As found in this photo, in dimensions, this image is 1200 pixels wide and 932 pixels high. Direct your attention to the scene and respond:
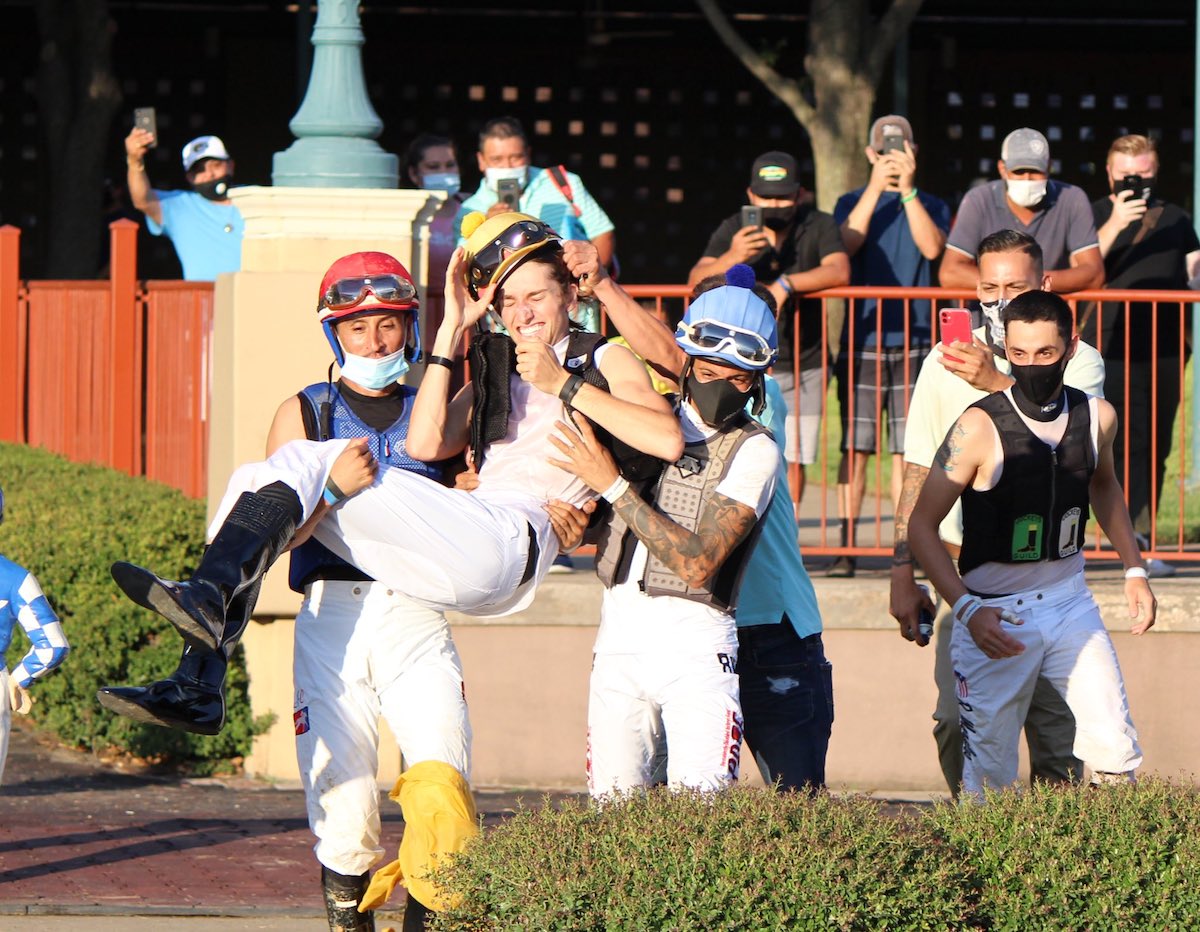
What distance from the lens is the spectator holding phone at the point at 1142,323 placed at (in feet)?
29.3

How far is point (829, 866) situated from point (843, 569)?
4435mm

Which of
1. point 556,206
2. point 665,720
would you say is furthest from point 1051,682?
point 556,206

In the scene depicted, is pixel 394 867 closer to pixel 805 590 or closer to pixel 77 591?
pixel 805 590

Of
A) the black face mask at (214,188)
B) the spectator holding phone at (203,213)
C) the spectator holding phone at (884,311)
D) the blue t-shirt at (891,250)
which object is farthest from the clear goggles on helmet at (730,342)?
the black face mask at (214,188)

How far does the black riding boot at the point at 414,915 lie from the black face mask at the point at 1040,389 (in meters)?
2.39

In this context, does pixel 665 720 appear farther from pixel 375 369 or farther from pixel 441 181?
pixel 441 181

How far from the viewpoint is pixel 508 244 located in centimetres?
547

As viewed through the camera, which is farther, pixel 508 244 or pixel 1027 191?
pixel 1027 191

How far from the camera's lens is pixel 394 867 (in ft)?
18.0

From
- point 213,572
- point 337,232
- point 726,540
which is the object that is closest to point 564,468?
point 726,540

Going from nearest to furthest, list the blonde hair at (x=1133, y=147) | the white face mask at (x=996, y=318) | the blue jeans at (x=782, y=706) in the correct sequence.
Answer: the blue jeans at (x=782, y=706)
the white face mask at (x=996, y=318)
the blonde hair at (x=1133, y=147)

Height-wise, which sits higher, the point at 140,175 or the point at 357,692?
the point at 140,175

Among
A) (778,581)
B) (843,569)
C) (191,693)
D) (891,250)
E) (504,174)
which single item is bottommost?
(191,693)

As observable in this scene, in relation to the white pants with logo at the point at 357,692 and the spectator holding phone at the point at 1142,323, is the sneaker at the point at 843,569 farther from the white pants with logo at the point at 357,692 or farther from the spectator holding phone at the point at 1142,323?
the white pants with logo at the point at 357,692
